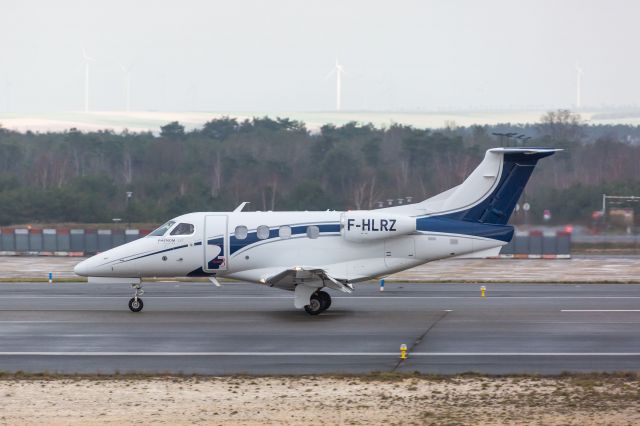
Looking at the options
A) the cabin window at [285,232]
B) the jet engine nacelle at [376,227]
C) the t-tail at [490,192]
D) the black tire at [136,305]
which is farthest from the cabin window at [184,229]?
the t-tail at [490,192]

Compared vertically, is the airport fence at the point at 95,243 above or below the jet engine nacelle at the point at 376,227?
below

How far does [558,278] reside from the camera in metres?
41.7

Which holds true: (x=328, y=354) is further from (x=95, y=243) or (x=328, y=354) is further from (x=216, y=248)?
(x=95, y=243)

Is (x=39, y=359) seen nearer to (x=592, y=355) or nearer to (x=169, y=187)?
Answer: (x=592, y=355)

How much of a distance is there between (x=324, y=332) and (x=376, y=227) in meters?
4.35

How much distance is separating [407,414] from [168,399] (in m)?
4.22

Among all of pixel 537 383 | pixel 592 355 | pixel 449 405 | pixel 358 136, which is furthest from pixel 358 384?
pixel 358 136

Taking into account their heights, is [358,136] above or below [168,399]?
above

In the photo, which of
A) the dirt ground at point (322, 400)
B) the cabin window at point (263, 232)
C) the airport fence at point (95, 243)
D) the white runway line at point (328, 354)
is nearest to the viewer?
the dirt ground at point (322, 400)

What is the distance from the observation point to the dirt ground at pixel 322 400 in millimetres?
15750

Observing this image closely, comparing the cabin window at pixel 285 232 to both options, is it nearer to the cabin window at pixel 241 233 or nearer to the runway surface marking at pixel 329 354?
the cabin window at pixel 241 233

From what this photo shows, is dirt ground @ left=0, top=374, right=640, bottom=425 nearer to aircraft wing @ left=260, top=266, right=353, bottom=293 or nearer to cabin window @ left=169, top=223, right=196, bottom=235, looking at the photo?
aircraft wing @ left=260, top=266, right=353, bottom=293

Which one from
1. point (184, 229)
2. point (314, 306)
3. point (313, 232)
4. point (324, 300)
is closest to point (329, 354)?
point (314, 306)

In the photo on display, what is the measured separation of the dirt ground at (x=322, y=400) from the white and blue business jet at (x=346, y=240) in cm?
939
